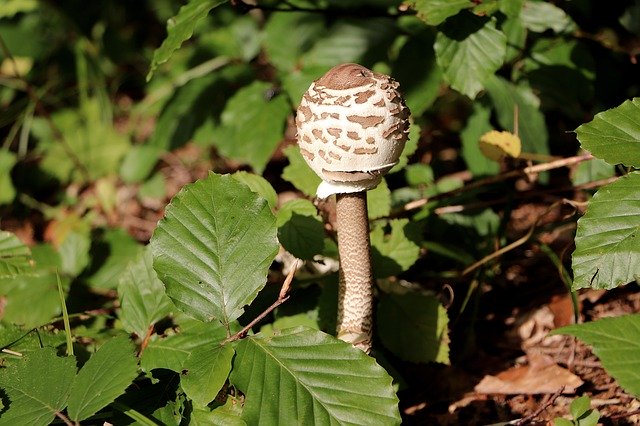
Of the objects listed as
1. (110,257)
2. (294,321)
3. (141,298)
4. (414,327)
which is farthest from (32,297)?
(414,327)

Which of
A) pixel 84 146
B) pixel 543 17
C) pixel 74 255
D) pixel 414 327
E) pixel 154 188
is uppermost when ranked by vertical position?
pixel 543 17

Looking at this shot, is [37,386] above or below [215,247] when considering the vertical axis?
below

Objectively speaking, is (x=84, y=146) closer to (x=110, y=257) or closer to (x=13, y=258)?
(x=110, y=257)

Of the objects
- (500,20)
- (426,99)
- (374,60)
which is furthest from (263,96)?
(500,20)

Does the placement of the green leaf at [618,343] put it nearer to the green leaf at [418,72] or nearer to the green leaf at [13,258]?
the green leaf at [418,72]

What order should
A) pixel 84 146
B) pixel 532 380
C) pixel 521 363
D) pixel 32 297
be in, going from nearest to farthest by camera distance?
pixel 532 380 < pixel 521 363 < pixel 32 297 < pixel 84 146

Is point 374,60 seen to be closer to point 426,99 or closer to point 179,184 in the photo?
point 426,99

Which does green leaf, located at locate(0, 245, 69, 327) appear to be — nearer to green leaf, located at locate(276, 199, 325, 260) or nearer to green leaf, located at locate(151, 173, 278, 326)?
green leaf, located at locate(151, 173, 278, 326)
